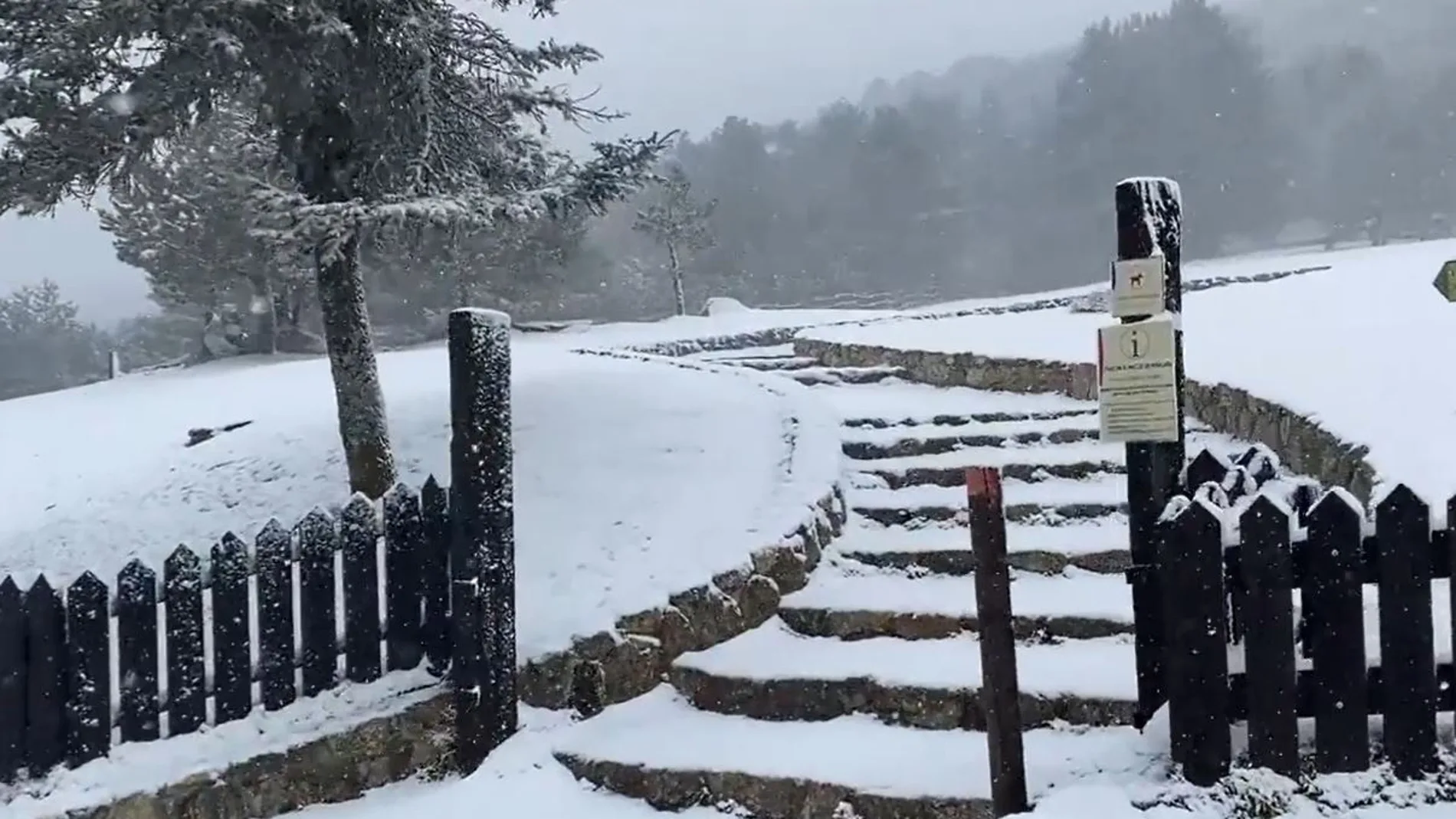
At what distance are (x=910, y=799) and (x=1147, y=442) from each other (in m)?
1.45

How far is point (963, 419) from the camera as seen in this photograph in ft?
24.2

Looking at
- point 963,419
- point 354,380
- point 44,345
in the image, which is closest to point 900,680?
point 963,419

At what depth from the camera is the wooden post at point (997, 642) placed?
3.15 metres

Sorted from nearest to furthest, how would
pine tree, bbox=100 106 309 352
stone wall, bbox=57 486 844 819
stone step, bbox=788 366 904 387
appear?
1. stone wall, bbox=57 486 844 819
2. stone step, bbox=788 366 904 387
3. pine tree, bbox=100 106 309 352

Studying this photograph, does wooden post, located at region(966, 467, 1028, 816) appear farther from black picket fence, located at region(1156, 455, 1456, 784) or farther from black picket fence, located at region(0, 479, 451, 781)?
black picket fence, located at region(0, 479, 451, 781)

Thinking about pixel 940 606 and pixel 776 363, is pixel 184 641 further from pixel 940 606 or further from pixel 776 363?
pixel 776 363

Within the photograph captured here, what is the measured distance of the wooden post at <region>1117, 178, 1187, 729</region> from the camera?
10.9 feet

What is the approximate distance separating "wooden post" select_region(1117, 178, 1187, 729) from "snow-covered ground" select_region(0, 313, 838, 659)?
6.96ft

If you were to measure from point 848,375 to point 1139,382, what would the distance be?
690cm

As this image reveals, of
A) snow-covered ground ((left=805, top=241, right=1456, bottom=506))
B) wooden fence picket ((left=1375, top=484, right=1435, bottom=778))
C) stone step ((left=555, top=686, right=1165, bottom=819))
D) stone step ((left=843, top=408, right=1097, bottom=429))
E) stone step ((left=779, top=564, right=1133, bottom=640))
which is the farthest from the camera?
stone step ((left=843, top=408, right=1097, bottom=429))

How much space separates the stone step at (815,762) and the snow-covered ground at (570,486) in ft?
1.95

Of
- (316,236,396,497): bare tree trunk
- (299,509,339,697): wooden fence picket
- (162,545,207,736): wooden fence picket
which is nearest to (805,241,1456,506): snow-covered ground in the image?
(299,509,339,697): wooden fence picket

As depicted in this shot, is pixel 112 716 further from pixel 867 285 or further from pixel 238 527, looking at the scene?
pixel 867 285

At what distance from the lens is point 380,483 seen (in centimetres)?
623
